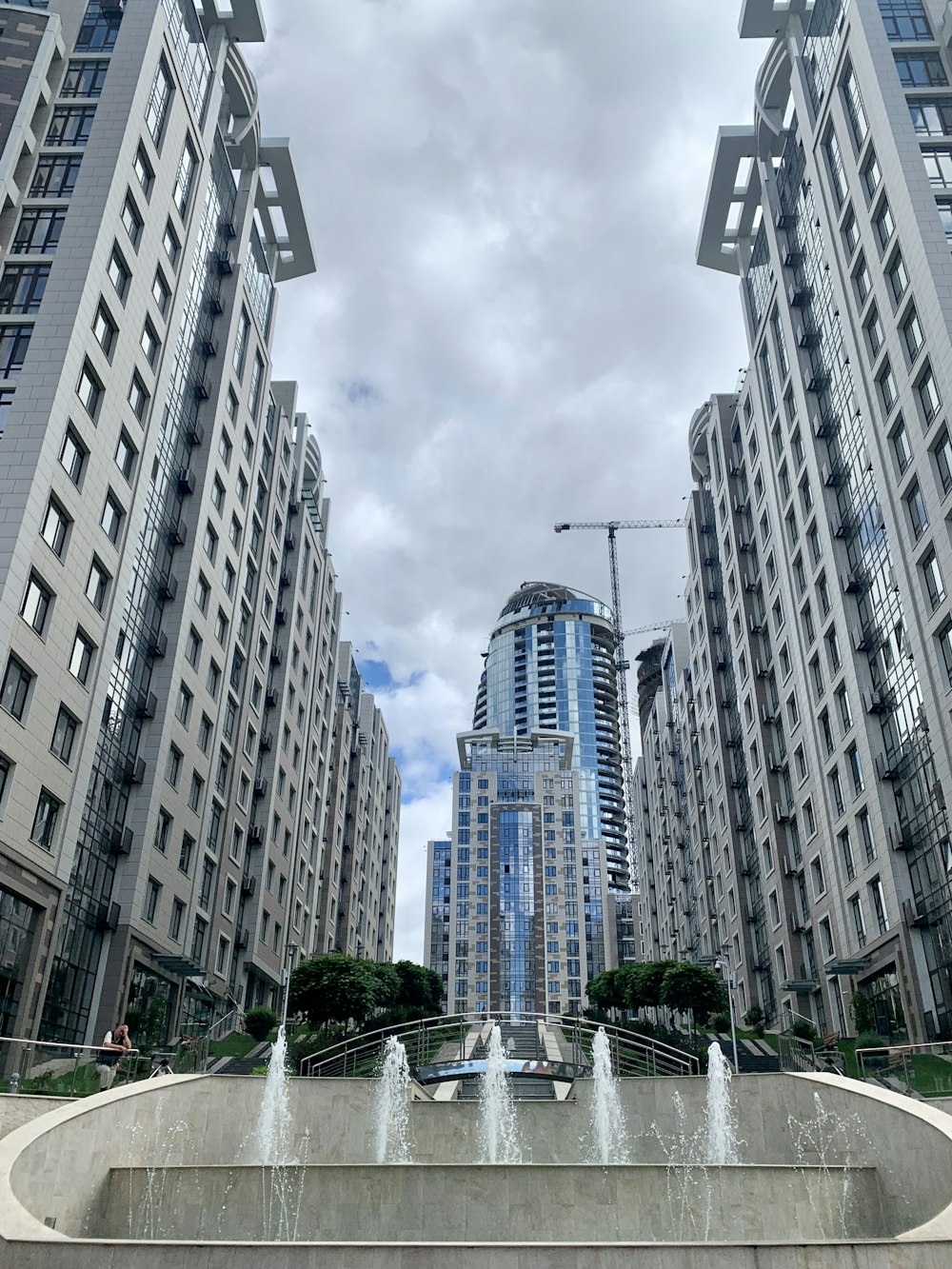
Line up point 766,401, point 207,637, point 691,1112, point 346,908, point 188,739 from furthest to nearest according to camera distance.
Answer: point 346,908
point 766,401
point 207,637
point 188,739
point 691,1112

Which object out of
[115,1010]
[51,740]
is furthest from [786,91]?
[115,1010]

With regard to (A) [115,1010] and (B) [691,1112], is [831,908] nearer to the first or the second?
(B) [691,1112]

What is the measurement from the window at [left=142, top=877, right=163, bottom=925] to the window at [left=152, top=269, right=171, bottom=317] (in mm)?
23953

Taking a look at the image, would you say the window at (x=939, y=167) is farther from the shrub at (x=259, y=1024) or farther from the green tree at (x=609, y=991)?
the shrub at (x=259, y=1024)

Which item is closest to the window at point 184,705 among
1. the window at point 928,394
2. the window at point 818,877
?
the window at point 818,877

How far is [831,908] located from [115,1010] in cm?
3188

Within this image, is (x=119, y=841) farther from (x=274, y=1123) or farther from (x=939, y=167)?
(x=939, y=167)

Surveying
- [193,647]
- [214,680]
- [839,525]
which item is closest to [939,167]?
[839,525]

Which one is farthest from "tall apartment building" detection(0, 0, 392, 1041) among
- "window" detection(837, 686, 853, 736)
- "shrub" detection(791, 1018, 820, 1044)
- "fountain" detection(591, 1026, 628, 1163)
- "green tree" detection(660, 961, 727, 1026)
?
"window" detection(837, 686, 853, 736)

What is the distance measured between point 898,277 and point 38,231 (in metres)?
33.6

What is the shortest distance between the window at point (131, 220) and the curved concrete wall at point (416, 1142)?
108ft

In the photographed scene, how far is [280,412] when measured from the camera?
6812cm

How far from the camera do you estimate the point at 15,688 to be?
33.0m

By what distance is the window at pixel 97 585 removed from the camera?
3885cm
